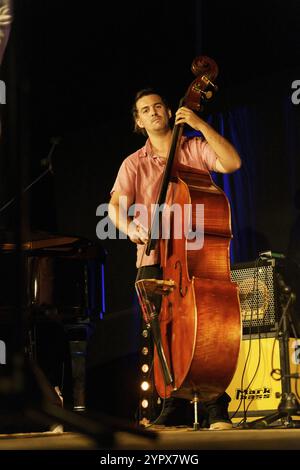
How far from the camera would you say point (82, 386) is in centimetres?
400

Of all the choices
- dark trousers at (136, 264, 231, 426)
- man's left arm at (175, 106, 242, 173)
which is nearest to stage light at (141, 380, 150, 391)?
dark trousers at (136, 264, 231, 426)

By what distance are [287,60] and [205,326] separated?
217 centimetres

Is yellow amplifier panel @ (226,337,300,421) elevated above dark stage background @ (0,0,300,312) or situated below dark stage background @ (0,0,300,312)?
below

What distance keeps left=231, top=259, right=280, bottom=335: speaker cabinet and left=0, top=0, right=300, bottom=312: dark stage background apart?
618mm

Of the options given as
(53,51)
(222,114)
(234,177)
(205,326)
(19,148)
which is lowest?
(205,326)

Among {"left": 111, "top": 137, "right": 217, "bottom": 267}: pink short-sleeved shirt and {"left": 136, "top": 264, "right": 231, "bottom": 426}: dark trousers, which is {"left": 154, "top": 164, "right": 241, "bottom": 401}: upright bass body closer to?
{"left": 136, "top": 264, "right": 231, "bottom": 426}: dark trousers

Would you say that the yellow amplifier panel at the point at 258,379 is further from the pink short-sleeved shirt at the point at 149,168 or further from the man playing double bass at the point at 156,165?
the pink short-sleeved shirt at the point at 149,168

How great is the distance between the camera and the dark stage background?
4.56 metres

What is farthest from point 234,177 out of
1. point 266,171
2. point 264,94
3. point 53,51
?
point 53,51

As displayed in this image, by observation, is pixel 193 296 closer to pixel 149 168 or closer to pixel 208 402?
pixel 208 402

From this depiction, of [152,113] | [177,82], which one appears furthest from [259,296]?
[177,82]

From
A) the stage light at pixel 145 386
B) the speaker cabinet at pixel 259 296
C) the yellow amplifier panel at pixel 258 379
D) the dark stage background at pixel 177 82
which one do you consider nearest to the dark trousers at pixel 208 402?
the stage light at pixel 145 386

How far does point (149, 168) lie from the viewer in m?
3.71
